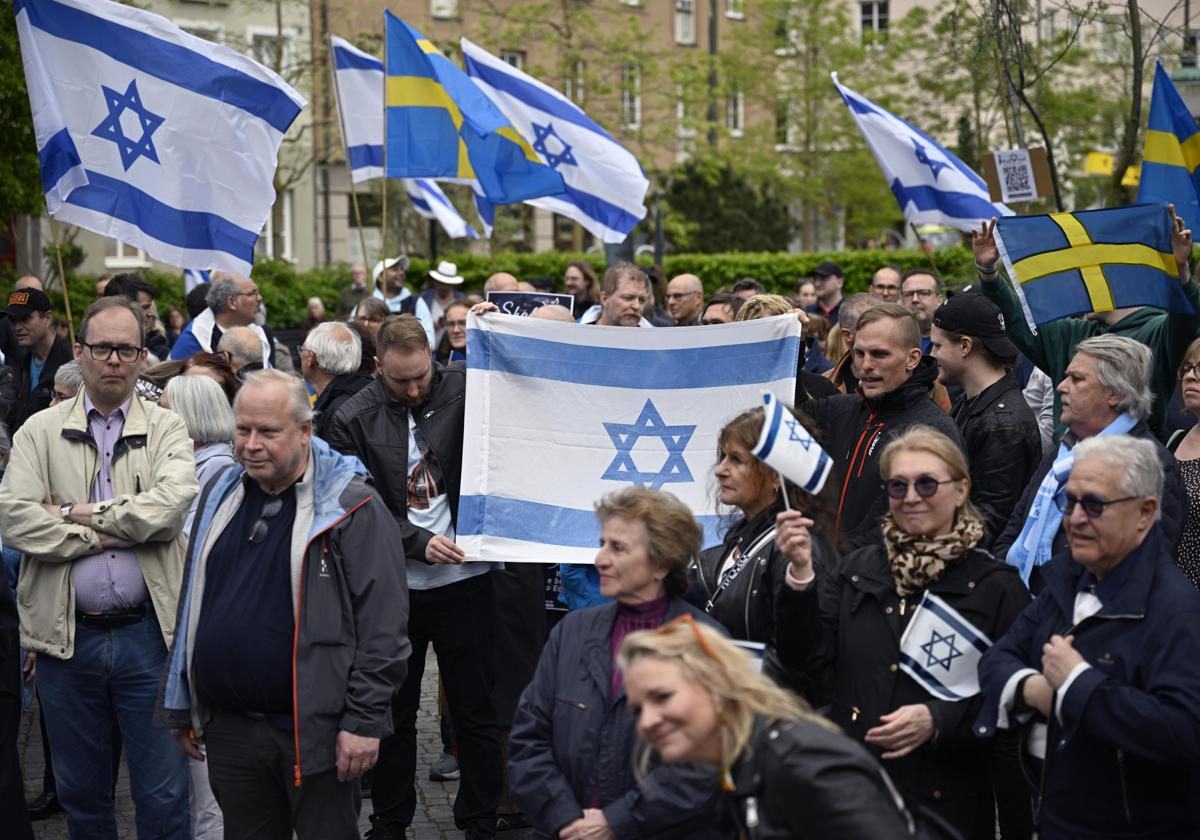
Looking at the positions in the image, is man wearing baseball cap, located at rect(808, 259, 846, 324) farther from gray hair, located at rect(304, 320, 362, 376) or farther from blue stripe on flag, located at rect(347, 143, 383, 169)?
gray hair, located at rect(304, 320, 362, 376)

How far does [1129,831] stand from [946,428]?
204cm

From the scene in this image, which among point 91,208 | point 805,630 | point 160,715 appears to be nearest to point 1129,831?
point 805,630

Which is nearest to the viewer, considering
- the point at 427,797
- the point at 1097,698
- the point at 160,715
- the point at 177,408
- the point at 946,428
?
the point at 1097,698

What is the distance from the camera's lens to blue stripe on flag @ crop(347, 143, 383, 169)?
1342 cm

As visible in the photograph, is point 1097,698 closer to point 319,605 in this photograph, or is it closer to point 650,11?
point 319,605

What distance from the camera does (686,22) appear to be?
4869 centimetres

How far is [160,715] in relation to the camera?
536cm

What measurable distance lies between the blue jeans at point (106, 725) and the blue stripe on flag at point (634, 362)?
1.92 m

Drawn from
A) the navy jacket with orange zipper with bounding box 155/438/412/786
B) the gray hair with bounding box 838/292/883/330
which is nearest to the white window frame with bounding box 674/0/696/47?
the gray hair with bounding box 838/292/883/330

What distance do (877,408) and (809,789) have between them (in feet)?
10.5

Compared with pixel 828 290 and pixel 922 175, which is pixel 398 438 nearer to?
pixel 922 175

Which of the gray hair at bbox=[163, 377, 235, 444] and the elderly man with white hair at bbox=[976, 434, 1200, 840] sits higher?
the gray hair at bbox=[163, 377, 235, 444]

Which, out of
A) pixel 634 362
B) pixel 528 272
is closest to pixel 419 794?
pixel 634 362

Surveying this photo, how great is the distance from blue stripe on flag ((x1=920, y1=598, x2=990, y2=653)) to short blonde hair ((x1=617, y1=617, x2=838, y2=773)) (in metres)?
1.41
